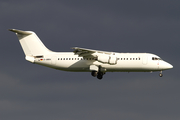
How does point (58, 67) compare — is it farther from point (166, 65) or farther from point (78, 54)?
point (166, 65)

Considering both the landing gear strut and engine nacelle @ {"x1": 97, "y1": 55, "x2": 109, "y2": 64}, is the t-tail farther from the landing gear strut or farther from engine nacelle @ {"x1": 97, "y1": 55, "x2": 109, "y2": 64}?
engine nacelle @ {"x1": 97, "y1": 55, "x2": 109, "y2": 64}

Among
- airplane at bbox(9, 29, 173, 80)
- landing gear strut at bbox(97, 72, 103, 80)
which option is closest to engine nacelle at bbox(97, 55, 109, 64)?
airplane at bbox(9, 29, 173, 80)

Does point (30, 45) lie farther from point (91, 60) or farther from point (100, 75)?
point (100, 75)

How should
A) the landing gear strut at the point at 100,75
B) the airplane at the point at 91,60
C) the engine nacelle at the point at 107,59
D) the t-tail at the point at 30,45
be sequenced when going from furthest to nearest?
the t-tail at the point at 30,45 → the landing gear strut at the point at 100,75 → the airplane at the point at 91,60 → the engine nacelle at the point at 107,59

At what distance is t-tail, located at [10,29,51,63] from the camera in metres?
46.1

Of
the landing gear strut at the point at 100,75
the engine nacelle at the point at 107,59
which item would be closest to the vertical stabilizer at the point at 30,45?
the landing gear strut at the point at 100,75

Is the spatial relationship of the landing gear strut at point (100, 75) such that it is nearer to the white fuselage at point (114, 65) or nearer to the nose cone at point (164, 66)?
the white fuselage at point (114, 65)

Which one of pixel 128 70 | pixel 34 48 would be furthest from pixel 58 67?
pixel 128 70

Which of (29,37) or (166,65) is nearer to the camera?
(166,65)

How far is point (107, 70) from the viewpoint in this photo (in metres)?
44.1

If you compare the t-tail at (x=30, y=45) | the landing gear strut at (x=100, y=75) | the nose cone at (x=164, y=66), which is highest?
the t-tail at (x=30, y=45)

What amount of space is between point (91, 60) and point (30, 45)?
9.02 meters

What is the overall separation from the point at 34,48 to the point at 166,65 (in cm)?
1798

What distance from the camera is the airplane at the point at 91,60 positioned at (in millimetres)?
42938
